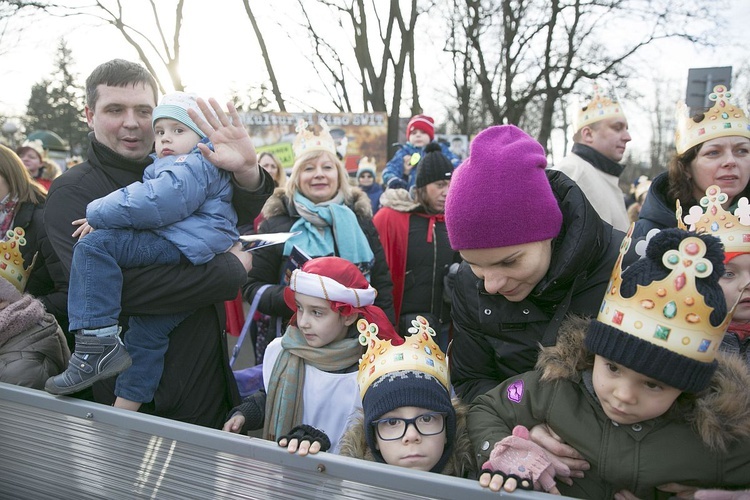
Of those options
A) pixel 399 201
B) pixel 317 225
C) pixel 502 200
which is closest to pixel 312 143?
pixel 317 225

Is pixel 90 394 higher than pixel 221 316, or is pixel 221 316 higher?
pixel 221 316

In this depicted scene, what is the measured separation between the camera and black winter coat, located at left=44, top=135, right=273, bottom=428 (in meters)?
1.94

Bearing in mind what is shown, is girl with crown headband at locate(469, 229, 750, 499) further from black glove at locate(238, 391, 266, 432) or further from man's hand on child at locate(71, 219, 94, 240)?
man's hand on child at locate(71, 219, 94, 240)

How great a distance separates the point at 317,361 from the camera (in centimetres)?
229

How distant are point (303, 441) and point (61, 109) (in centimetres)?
4049

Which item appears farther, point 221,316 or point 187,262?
point 221,316

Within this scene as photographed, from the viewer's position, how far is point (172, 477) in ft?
5.08

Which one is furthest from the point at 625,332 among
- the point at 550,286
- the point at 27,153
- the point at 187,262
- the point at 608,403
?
the point at 27,153

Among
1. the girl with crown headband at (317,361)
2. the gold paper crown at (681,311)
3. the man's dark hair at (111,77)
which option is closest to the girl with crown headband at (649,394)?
the gold paper crown at (681,311)

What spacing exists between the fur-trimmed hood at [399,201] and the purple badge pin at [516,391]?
7.31 feet

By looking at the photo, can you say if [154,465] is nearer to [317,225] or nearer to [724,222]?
[317,225]

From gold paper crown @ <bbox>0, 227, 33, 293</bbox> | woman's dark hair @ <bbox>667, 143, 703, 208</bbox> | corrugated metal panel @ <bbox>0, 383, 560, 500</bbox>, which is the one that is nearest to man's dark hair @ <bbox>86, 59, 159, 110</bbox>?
gold paper crown @ <bbox>0, 227, 33, 293</bbox>

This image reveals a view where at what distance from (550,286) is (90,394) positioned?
190 centimetres

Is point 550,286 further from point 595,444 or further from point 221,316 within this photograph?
point 221,316
